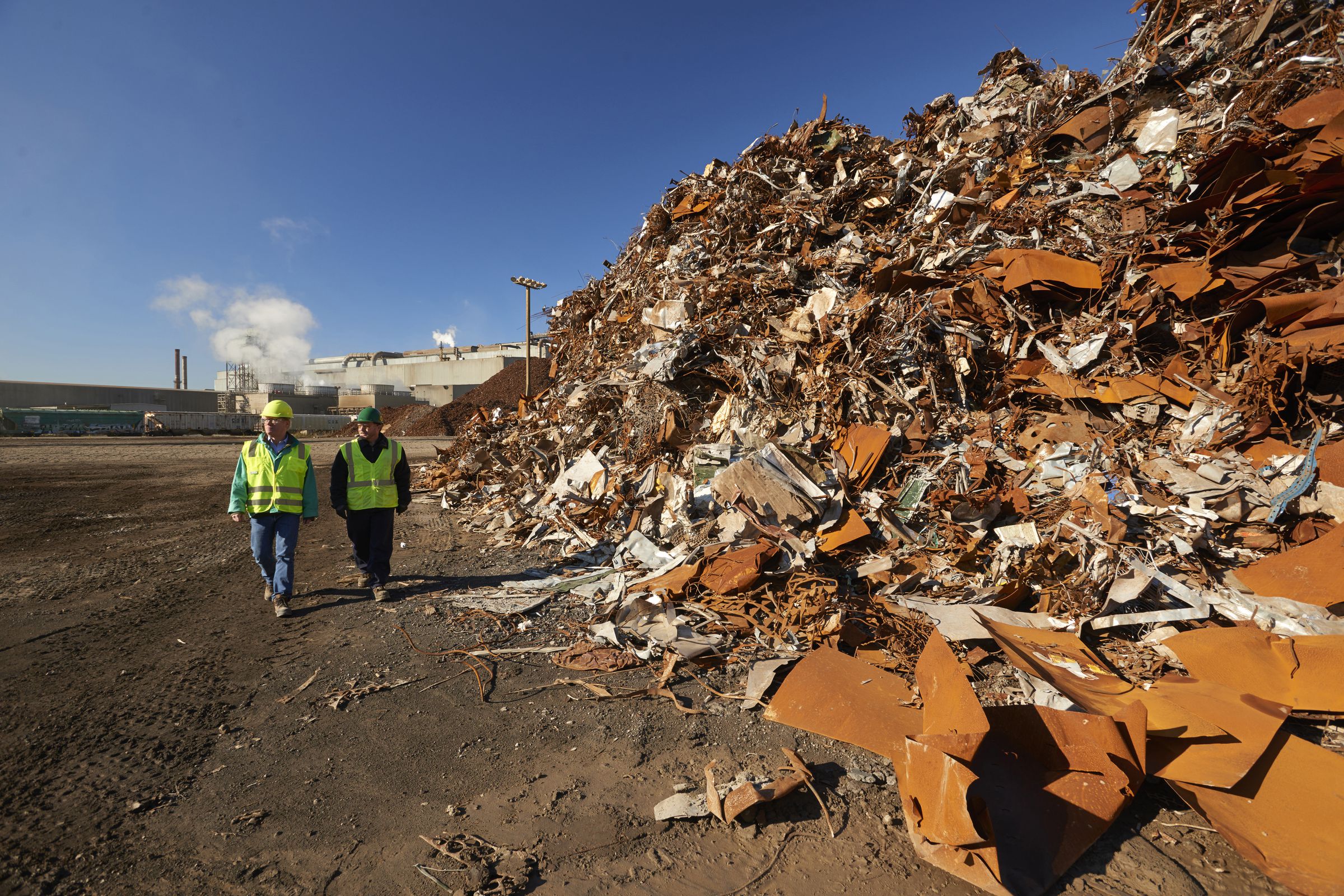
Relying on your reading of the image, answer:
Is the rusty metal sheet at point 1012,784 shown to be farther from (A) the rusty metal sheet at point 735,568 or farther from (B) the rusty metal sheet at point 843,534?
(B) the rusty metal sheet at point 843,534

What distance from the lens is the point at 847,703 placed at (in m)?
2.82

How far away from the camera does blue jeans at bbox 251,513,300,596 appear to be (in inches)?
170

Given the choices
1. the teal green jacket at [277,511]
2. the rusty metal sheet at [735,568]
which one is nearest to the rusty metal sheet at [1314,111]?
the rusty metal sheet at [735,568]

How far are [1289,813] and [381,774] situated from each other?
349 centimetres

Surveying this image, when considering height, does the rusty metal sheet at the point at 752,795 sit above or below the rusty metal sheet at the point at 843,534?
below

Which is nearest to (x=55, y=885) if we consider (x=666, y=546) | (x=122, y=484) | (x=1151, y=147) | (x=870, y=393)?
(x=666, y=546)

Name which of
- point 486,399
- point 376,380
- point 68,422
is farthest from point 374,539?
point 376,380

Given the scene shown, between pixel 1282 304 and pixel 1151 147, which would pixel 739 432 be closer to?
pixel 1282 304

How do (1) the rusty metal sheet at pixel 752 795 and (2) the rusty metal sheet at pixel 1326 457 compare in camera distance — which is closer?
(1) the rusty metal sheet at pixel 752 795

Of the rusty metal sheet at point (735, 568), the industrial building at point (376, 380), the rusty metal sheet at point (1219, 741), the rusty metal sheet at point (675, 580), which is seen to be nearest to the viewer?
the rusty metal sheet at point (1219, 741)

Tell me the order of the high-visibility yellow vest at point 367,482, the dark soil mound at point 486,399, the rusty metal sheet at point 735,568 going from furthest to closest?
the dark soil mound at point 486,399 < the high-visibility yellow vest at point 367,482 < the rusty metal sheet at point 735,568

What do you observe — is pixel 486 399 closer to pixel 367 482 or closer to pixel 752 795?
pixel 367 482

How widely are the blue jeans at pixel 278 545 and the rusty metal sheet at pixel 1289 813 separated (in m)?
5.32

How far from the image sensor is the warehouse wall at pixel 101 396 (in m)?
30.7
